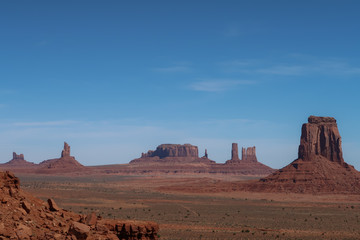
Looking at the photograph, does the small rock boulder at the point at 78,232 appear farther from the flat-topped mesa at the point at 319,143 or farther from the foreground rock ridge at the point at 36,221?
the flat-topped mesa at the point at 319,143

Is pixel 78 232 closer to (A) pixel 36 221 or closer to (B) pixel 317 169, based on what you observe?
(A) pixel 36 221

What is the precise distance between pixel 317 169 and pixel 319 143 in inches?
309

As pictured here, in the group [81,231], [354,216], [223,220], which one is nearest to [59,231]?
[81,231]

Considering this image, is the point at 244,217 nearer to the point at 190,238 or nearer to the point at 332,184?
the point at 190,238

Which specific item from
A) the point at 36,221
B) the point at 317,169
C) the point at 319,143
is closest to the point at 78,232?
the point at 36,221

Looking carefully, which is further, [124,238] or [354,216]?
[354,216]

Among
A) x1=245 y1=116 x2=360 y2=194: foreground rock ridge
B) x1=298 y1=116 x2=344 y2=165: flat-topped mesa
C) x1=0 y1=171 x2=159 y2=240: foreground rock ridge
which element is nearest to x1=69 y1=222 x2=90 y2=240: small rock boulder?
x1=0 y1=171 x2=159 y2=240: foreground rock ridge

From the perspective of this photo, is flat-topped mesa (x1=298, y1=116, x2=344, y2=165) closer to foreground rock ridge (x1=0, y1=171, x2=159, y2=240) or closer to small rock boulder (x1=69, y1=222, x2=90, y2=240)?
foreground rock ridge (x1=0, y1=171, x2=159, y2=240)

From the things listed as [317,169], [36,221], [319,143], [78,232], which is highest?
[319,143]

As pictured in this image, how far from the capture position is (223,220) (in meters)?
52.7

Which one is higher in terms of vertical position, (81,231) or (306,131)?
(306,131)

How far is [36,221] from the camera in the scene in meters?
15.3

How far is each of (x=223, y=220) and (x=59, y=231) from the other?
39.3 m

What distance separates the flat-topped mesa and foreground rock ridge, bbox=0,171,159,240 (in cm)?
10077
